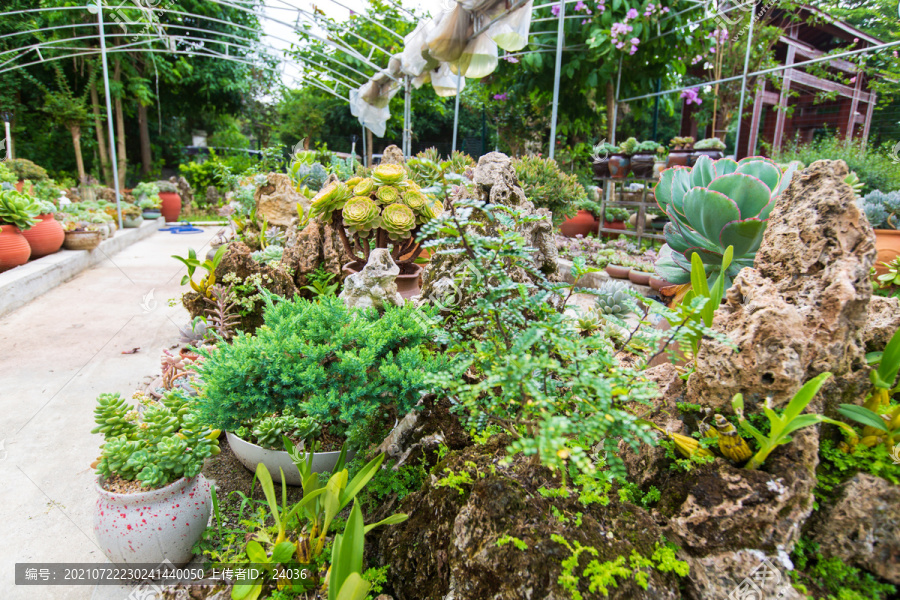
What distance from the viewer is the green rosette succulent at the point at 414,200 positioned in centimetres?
296

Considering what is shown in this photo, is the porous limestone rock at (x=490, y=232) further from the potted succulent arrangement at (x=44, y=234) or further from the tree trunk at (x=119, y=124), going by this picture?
the tree trunk at (x=119, y=124)

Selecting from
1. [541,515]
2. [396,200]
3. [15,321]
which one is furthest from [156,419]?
[15,321]

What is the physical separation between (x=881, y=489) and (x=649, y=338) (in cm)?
63

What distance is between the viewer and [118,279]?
560 centimetres

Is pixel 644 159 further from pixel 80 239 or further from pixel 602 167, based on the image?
pixel 80 239

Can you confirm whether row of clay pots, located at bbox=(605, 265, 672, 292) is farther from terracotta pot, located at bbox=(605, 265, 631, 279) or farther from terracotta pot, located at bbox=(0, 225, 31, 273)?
terracotta pot, located at bbox=(0, 225, 31, 273)

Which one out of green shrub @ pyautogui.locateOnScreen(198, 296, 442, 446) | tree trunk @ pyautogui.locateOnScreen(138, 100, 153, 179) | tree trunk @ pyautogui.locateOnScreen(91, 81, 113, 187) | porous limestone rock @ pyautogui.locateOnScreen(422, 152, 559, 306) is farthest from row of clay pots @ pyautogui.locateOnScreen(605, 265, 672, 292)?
tree trunk @ pyautogui.locateOnScreen(138, 100, 153, 179)

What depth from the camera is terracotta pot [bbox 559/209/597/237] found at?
7.18 meters

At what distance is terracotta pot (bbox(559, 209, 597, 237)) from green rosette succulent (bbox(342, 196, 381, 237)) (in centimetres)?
481

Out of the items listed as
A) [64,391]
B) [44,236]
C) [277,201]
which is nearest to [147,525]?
[64,391]

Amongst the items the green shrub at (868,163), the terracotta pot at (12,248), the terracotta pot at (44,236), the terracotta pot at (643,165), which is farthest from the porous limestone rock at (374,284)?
the green shrub at (868,163)

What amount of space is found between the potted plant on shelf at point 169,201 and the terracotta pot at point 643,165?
32.8 feet

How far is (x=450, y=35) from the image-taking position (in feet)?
16.4

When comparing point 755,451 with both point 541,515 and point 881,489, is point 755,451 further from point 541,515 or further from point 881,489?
point 541,515
